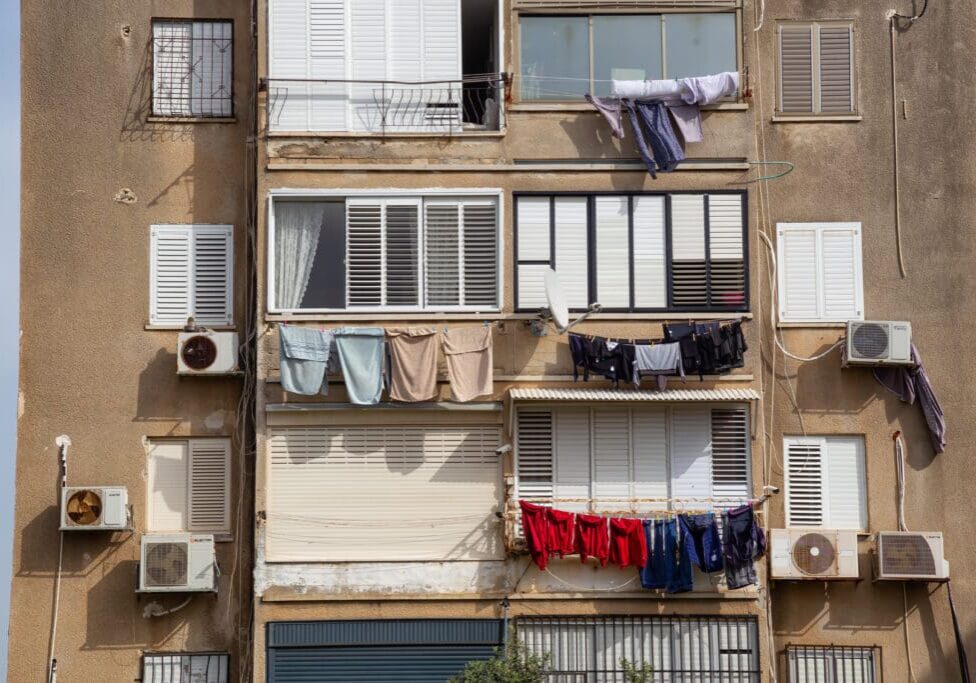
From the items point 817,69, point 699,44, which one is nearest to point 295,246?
point 699,44

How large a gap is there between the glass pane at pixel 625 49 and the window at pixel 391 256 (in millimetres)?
2544

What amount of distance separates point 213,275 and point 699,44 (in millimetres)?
7777

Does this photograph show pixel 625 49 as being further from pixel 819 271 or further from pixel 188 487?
pixel 188 487

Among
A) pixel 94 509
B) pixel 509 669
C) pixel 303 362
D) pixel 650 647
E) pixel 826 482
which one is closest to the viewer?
pixel 509 669

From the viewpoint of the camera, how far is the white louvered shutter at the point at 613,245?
73.8 feet

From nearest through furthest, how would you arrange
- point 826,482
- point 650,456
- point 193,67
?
1. point 650,456
2. point 826,482
3. point 193,67

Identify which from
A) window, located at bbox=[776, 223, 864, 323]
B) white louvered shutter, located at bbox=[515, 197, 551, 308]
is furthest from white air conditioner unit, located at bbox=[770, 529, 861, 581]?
white louvered shutter, located at bbox=[515, 197, 551, 308]

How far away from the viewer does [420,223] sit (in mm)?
22531

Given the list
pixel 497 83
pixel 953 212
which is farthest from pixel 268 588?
pixel 953 212

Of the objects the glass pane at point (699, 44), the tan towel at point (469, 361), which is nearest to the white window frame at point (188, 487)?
the tan towel at point (469, 361)

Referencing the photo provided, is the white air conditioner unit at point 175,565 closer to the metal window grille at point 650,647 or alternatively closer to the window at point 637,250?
the metal window grille at point 650,647

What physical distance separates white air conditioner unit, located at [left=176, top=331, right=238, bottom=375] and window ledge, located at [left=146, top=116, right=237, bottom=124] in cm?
329

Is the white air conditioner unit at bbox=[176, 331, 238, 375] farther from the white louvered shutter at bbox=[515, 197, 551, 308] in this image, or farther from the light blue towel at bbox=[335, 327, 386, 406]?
the white louvered shutter at bbox=[515, 197, 551, 308]

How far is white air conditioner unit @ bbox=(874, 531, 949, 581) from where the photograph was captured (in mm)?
22094
